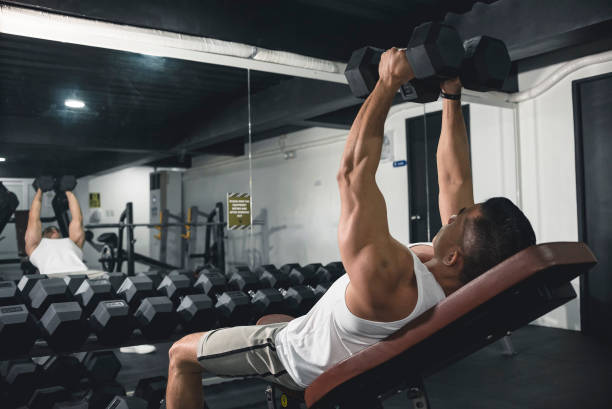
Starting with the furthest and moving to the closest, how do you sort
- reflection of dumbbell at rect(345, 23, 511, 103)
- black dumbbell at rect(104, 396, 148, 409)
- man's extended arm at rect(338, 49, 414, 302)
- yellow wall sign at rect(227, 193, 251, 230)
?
yellow wall sign at rect(227, 193, 251, 230), black dumbbell at rect(104, 396, 148, 409), reflection of dumbbell at rect(345, 23, 511, 103), man's extended arm at rect(338, 49, 414, 302)

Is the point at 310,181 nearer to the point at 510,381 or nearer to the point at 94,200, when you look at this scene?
the point at 94,200

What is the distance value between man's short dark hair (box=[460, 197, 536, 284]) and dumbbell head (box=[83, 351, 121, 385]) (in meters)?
1.95

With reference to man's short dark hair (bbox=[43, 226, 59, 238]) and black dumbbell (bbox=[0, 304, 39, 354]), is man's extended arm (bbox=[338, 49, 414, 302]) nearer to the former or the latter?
black dumbbell (bbox=[0, 304, 39, 354])

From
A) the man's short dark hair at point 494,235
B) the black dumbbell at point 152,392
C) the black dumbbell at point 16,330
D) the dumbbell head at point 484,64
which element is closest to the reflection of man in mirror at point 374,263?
the man's short dark hair at point 494,235

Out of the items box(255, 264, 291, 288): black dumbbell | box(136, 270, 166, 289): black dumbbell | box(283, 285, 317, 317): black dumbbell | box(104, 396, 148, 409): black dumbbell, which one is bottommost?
box(104, 396, 148, 409): black dumbbell

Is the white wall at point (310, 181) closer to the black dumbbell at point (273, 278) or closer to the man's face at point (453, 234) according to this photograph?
the black dumbbell at point (273, 278)

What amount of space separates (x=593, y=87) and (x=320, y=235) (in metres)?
2.32

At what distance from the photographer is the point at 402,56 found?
→ 1229 millimetres

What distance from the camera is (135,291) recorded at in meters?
2.30

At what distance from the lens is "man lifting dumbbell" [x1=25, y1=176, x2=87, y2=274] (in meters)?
2.47

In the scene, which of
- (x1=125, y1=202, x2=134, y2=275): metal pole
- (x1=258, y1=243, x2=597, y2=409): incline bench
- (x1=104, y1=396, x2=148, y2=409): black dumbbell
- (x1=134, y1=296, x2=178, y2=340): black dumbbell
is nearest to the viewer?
(x1=258, y1=243, x2=597, y2=409): incline bench

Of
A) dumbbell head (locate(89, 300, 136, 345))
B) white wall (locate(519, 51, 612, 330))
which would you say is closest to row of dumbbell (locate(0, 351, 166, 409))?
dumbbell head (locate(89, 300, 136, 345))

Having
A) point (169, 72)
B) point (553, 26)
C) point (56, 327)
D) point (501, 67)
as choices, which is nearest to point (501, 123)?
point (553, 26)

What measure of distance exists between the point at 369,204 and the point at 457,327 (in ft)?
1.15
